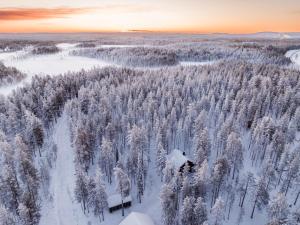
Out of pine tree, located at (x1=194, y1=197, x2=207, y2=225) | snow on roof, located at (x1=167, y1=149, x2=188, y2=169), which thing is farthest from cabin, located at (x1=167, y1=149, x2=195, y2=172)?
pine tree, located at (x1=194, y1=197, x2=207, y2=225)

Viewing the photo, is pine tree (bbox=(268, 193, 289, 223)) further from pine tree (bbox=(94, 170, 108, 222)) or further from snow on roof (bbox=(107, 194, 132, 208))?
pine tree (bbox=(94, 170, 108, 222))

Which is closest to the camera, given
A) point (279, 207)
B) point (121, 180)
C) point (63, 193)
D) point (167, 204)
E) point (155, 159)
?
point (279, 207)

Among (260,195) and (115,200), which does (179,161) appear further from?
→ (260,195)

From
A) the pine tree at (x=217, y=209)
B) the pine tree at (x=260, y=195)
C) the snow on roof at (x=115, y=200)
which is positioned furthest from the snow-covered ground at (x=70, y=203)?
the pine tree at (x=260, y=195)

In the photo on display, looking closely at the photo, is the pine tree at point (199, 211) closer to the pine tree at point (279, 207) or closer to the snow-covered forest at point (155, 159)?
the snow-covered forest at point (155, 159)

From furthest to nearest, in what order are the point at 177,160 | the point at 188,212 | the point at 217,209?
the point at 177,160
the point at 188,212
the point at 217,209

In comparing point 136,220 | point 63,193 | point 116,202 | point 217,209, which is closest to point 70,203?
point 63,193

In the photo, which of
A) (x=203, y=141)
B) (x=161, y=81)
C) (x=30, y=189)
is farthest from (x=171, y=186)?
(x=161, y=81)
